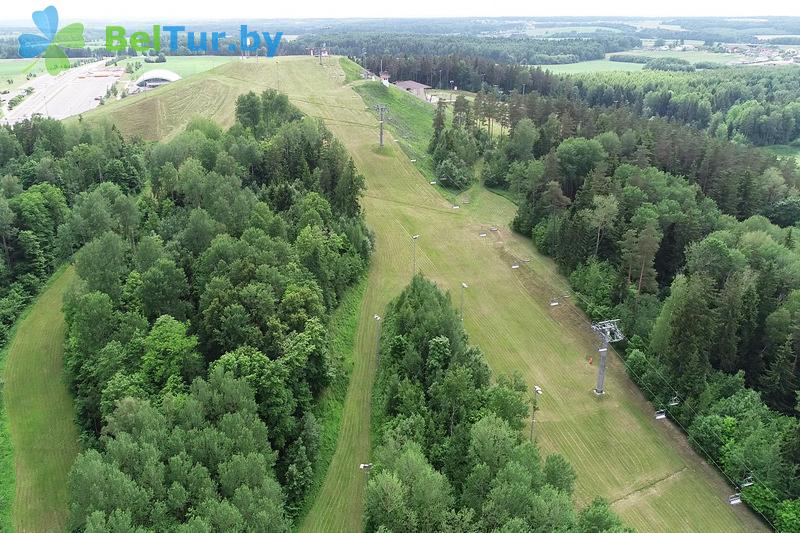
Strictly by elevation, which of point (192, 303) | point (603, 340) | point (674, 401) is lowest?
point (674, 401)

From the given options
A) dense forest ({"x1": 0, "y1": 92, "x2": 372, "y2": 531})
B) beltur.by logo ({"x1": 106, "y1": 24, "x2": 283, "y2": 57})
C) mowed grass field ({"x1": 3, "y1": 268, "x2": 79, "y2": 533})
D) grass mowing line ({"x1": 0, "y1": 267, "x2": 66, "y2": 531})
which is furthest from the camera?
beltur.by logo ({"x1": 106, "y1": 24, "x2": 283, "y2": 57})

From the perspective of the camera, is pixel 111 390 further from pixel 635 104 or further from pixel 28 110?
pixel 635 104

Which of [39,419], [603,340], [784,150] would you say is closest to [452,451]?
[603,340]

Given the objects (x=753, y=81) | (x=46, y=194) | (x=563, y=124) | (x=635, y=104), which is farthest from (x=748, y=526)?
(x=753, y=81)

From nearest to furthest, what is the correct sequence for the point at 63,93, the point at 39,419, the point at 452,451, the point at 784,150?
the point at 452,451
the point at 39,419
the point at 784,150
the point at 63,93

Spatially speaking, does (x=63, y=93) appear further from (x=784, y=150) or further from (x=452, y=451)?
(x=784, y=150)

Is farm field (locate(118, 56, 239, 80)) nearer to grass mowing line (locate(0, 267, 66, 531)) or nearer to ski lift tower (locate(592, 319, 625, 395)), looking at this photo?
grass mowing line (locate(0, 267, 66, 531))

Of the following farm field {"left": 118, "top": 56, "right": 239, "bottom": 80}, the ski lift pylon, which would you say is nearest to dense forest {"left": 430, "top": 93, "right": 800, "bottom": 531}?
the ski lift pylon
